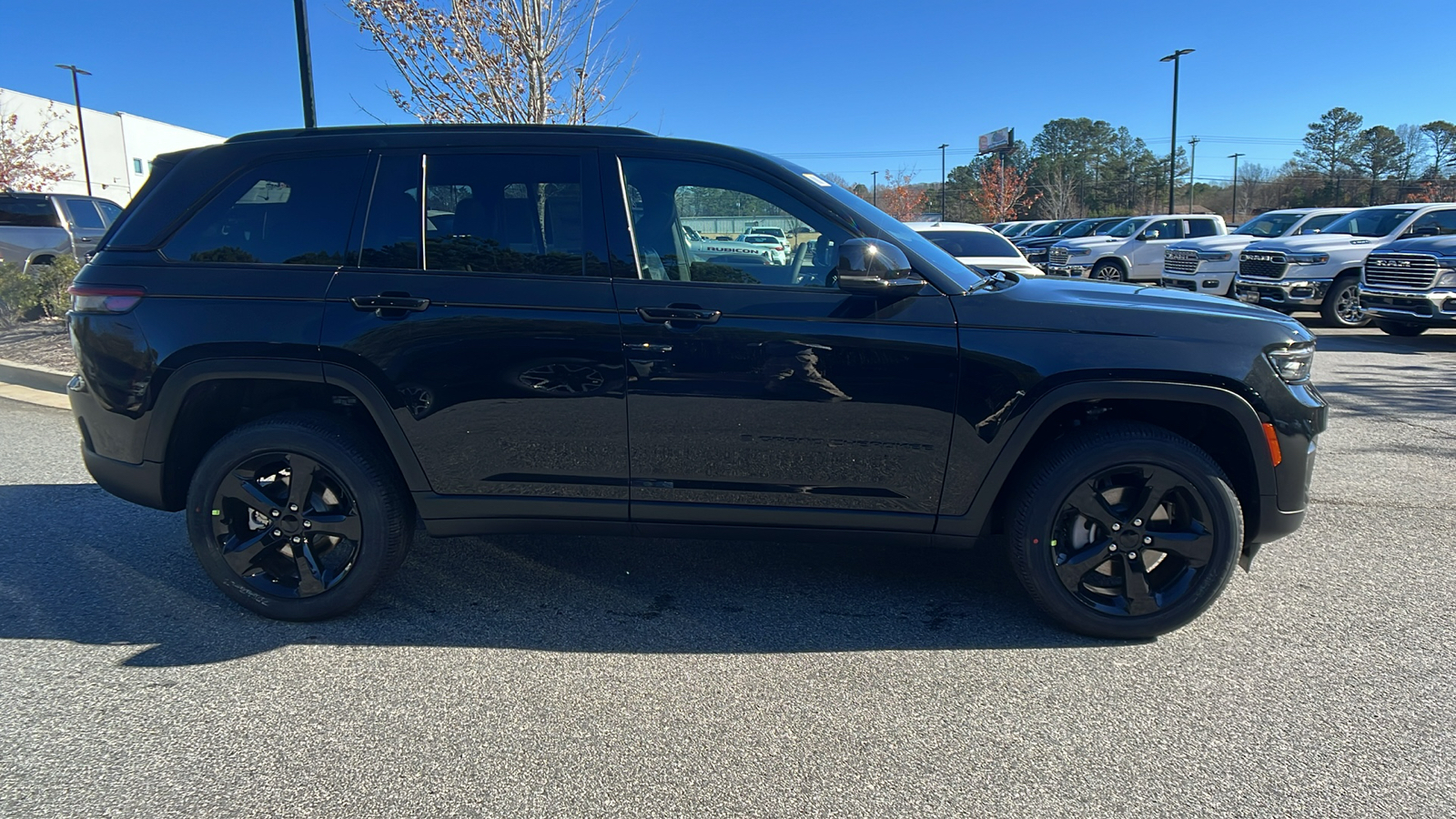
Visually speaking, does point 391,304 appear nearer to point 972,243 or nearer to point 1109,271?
point 972,243

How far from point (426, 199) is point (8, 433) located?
18.1 ft

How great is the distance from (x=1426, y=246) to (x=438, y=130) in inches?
490

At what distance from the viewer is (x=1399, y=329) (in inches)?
480

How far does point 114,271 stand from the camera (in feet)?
11.3

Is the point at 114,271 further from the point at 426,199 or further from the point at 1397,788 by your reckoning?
the point at 1397,788

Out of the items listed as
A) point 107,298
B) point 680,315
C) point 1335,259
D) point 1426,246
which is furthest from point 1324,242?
point 107,298

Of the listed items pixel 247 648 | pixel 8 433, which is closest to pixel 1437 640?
pixel 247 648

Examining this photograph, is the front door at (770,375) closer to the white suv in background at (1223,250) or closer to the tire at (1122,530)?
the tire at (1122,530)

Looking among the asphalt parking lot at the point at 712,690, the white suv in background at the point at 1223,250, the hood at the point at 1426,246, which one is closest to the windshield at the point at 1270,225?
the white suv in background at the point at 1223,250

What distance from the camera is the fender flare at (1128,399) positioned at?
3.13 metres

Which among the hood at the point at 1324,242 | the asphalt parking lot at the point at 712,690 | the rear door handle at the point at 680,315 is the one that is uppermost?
the hood at the point at 1324,242

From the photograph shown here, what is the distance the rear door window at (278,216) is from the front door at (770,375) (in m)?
1.08

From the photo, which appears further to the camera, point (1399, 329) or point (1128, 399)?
point (1399, 329)

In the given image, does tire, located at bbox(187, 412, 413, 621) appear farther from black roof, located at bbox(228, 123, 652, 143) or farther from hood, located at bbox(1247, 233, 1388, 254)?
hood, located at bbox(1247, 233, 1388, 254)
